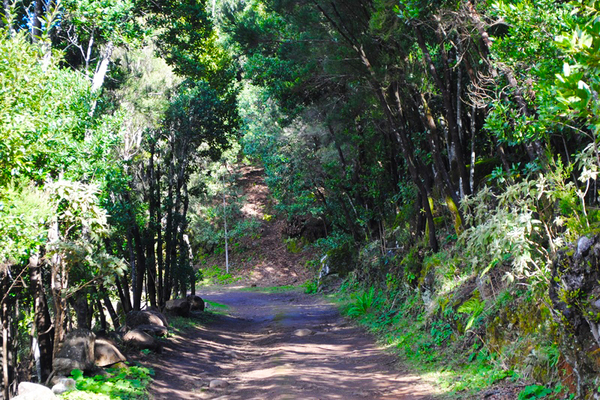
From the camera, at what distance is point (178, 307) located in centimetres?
1591

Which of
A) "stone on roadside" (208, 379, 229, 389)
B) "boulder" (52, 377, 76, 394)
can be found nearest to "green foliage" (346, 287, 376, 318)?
"stone on roadside" (208, 379, 229, 389)

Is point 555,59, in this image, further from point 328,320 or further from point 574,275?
point 328,320

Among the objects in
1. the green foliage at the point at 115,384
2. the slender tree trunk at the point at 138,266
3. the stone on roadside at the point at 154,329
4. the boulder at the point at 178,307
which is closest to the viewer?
the green foliage at the point at 115,384

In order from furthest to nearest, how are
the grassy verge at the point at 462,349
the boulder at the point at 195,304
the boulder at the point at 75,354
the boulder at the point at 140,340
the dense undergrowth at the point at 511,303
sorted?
the boulder at the point at 195,304 < the boulder at the point at 140,340 < the boulder at the point at 75,354 < the grassy verge at the point at 462,349 < the dense undergrowth at the point at 511,303

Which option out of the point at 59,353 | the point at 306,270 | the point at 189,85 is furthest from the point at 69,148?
the point at 306,270

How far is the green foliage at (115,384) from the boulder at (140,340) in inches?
64.4

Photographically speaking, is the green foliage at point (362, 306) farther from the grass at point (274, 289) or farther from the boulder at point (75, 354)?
the grass at point (274, 289)

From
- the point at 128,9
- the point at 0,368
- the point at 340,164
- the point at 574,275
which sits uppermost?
the point at 128,9

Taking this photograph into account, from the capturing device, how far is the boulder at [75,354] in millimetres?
7691

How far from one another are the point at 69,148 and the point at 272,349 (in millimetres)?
6912

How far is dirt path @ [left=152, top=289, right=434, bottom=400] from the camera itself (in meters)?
7.80

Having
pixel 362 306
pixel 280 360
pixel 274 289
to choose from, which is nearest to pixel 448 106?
pixel 280 360

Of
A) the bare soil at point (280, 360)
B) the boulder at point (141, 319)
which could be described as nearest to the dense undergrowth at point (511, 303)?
the bare soil at point (280, 360)

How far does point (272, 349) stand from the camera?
39.5ft
